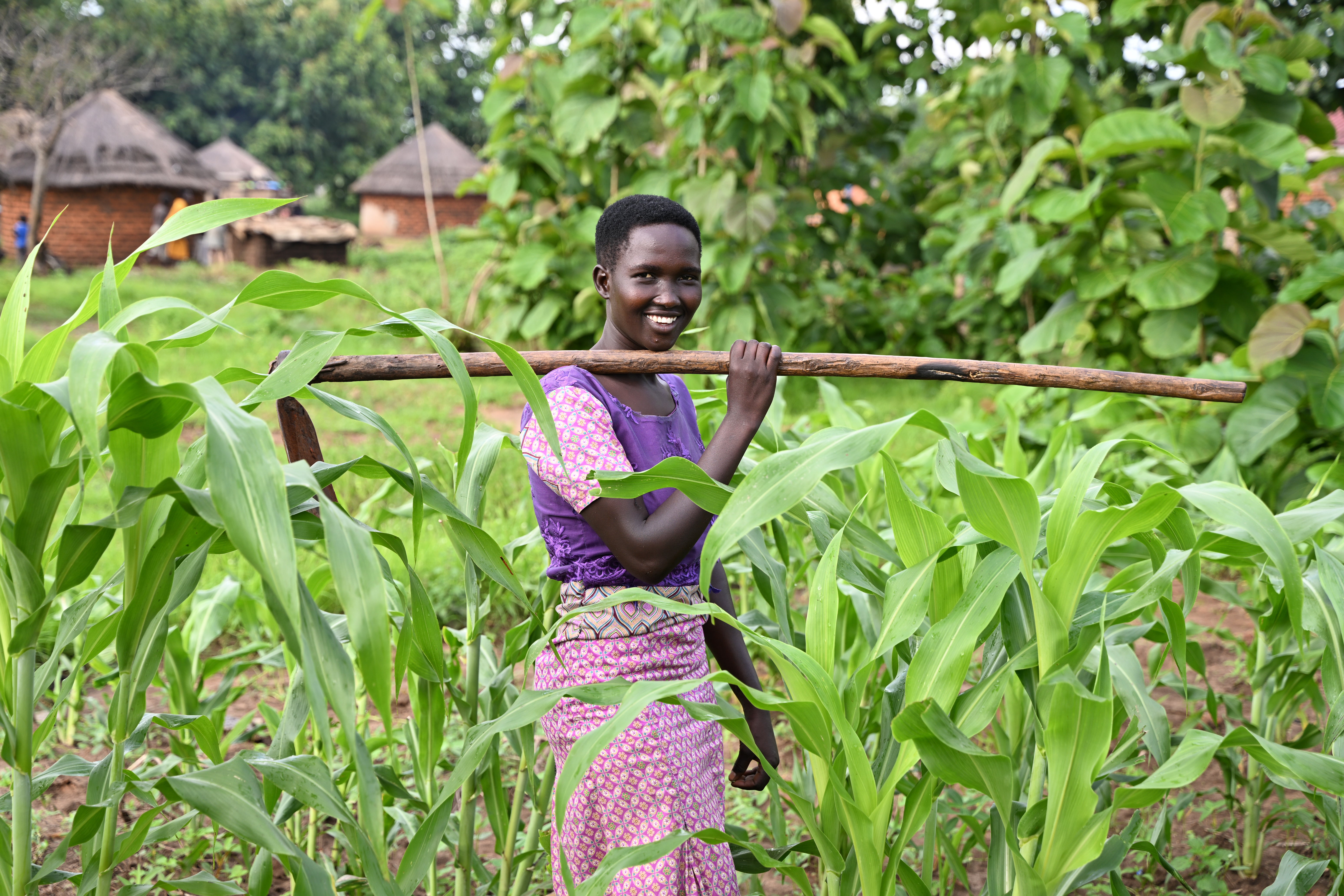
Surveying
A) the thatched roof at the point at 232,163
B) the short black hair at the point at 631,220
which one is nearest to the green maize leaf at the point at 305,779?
the short black hair at the point at 631,220

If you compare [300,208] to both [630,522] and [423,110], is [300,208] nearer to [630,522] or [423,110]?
[423,110]

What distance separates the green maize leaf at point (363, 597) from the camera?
3.14 ft

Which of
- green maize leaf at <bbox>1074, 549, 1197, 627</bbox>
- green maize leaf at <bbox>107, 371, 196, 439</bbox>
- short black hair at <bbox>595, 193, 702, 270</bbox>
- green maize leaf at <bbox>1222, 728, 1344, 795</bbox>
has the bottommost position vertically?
green maize leaf at <bbox>1222, 728, 1344, 795</bbox>

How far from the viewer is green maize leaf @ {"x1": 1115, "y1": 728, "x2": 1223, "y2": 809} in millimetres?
1245

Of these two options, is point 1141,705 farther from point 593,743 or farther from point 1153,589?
point 593,743

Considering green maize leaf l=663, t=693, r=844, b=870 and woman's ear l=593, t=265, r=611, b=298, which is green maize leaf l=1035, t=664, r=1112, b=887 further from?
woman's ear l=593, t=265, r=611, b=298

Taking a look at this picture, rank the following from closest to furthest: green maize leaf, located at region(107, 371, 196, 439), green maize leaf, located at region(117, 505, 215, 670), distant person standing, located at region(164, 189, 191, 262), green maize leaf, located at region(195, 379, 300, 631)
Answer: green maize leaf, located at region(195, 379, 300, 631) < green maize leaf, located at region(107, 371, 196, 439) < green maize leaf, located at region(117, 505, 215, 670) < distant person standing, located at region(164, 189, 191, 262)

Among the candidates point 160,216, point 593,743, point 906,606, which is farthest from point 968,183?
point 160,216

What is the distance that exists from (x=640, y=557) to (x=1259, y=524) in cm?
79

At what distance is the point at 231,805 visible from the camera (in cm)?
119

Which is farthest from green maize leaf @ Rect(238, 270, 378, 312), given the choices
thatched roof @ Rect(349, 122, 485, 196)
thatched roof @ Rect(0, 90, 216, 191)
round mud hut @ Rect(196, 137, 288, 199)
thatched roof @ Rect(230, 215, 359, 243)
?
thatched roof @ Rect(349, 122, 485, 196)

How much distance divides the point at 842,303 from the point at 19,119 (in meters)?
14.0

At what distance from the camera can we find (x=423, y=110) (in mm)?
26562

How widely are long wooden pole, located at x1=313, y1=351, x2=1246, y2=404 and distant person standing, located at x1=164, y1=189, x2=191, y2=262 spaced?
691 inches
